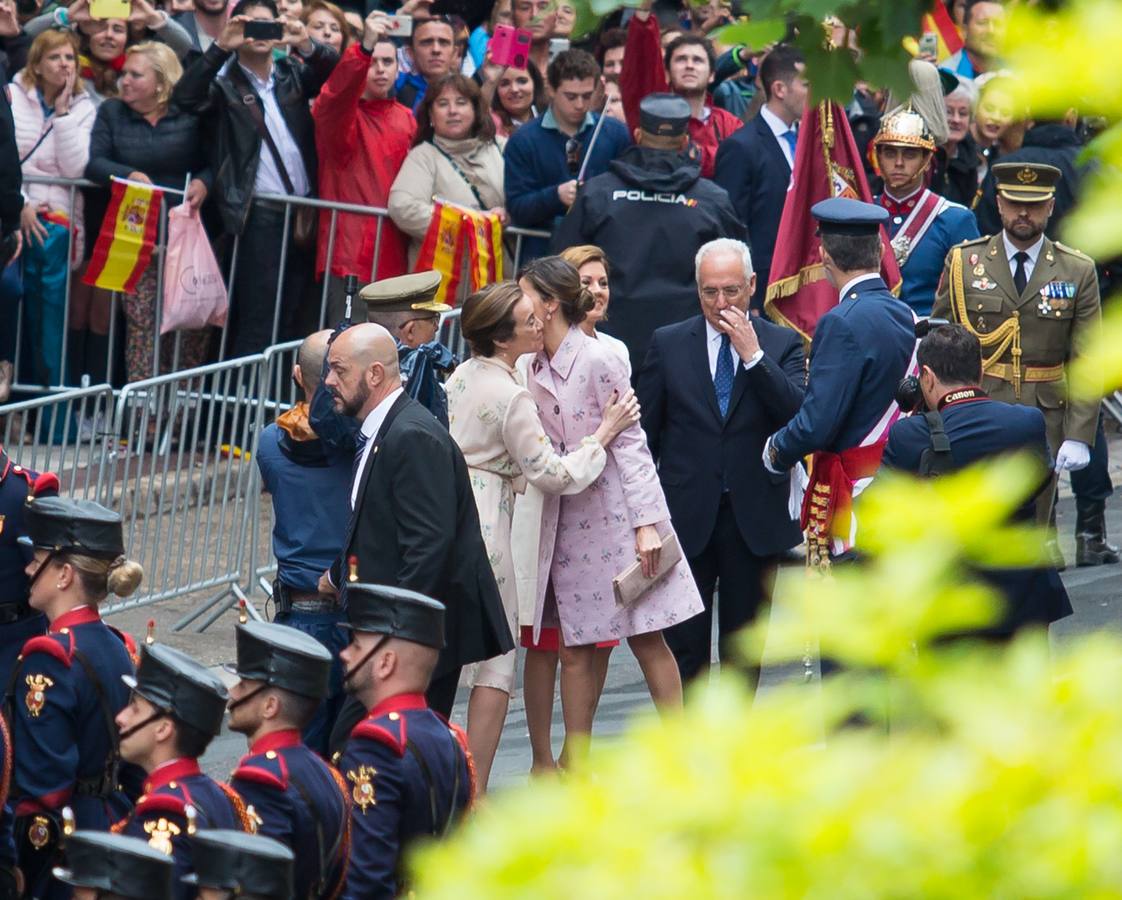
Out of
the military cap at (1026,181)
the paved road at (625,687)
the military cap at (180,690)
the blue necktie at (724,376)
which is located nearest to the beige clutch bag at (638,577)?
the paved road at (625,687)

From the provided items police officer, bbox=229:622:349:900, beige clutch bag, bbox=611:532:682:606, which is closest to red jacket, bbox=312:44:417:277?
beige clutch bag, bbox=611:532:682:606

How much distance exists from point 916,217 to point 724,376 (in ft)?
7.65

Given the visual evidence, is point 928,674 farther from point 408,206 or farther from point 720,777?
point 408,206

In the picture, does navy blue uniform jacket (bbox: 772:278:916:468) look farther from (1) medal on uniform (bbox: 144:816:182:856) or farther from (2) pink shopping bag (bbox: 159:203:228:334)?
(2) pink shopping bag (bbox: 159:203:228:334)

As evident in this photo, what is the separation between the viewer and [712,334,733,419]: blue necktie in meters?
7.49

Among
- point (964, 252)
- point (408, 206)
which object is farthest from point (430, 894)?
point (408, 206)

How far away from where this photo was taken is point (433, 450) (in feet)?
19.8

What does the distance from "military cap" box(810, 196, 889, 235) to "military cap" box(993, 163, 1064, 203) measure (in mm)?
1672

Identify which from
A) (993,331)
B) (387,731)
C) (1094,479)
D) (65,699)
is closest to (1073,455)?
(993,331)

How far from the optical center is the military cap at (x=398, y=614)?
4.93 m

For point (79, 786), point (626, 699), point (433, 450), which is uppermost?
point (433, 450)

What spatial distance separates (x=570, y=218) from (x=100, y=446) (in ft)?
7.86

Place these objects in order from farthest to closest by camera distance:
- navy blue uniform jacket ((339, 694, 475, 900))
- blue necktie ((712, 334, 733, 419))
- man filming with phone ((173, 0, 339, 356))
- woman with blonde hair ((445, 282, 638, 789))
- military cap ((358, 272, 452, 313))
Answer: man filming with phone ((173, 0, 339, 356)), blue necktie ((712, 334, 733, 419)), military cap ((358, 272, 452, 313)), woman with blonde hair ((445, 282, 638, 789)), navy blue uniform jacket ((339, 694, 475, 900))

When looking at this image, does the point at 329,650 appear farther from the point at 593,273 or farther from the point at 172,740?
the point at 593,273
